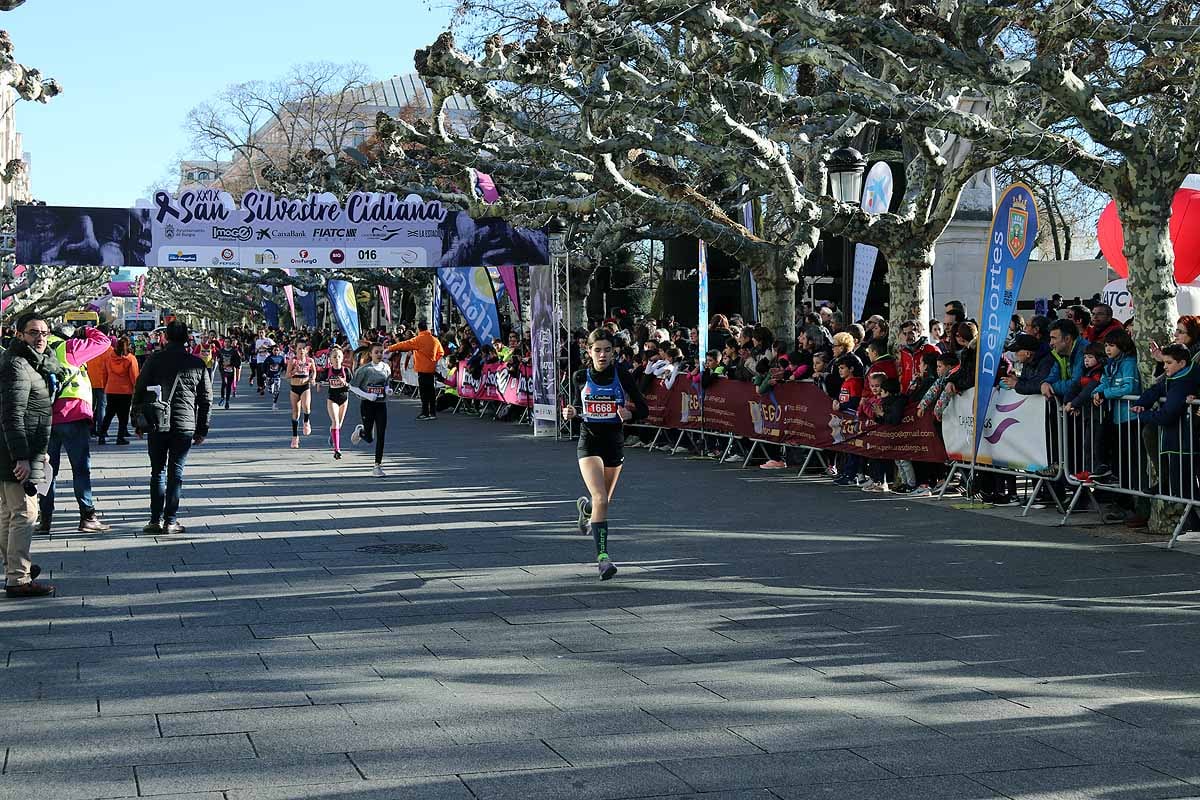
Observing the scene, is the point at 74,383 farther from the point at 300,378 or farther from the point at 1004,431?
the point at 300,378

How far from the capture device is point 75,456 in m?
12.5

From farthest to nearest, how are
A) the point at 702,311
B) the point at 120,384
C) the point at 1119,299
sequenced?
the point at 120,384, the point at 702,311, the point at 1119,299

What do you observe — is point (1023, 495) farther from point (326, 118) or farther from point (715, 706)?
point (326, 118)

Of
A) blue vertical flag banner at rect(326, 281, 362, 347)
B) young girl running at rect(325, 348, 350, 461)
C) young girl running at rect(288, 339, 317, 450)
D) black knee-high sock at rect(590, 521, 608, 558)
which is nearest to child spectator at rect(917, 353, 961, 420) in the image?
black knee-high sock at rect(590, 521, 608, 558)

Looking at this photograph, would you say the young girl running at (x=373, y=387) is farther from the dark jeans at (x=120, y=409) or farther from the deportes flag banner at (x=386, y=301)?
the deportes flag banner at (x=386, y=301)

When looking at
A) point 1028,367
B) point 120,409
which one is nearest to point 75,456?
point 1028,367

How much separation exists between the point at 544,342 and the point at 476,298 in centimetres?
530

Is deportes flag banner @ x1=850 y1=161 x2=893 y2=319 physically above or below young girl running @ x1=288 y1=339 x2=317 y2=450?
above

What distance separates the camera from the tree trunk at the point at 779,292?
21359mm

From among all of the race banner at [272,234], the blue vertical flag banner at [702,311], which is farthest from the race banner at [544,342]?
the blue vertical flag banner at [702,311]

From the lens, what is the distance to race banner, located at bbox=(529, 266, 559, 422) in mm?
24078

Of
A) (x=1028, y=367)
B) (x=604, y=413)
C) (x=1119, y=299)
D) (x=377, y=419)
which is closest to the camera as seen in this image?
(x=604, y=413)

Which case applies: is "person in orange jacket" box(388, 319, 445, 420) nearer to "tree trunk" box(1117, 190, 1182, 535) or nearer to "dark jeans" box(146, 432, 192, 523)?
"dark jeans" box(146, 432, 192, 523)

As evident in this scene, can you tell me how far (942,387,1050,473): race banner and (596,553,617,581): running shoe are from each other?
5028 millimetres
